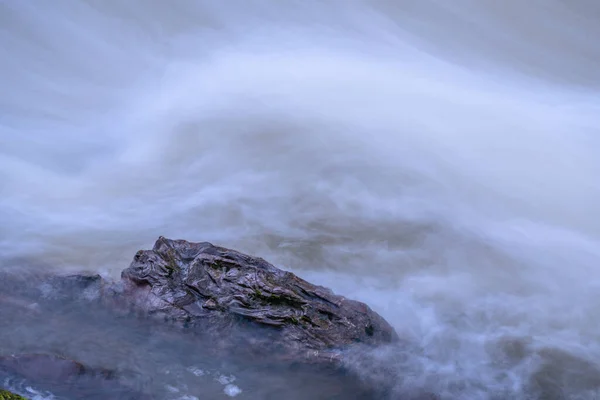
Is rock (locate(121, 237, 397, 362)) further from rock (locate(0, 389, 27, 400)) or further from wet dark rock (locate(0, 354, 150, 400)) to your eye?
rock (locate(0, 389, 27, 400))

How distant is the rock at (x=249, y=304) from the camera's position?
499cm

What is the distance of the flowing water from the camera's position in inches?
245

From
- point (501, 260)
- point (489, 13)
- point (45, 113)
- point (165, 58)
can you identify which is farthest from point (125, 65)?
point (501, 260)

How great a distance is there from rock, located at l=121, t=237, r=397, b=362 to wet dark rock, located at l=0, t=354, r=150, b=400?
31.0 inches

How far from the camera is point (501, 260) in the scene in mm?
7344

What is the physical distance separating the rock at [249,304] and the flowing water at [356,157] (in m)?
0.31

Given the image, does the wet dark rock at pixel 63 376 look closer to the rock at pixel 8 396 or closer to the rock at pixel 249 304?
the rock at pixel 8 396

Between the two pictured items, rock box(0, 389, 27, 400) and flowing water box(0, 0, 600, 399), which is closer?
rock box(0, 389, 27, 400)

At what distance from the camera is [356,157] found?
930cm

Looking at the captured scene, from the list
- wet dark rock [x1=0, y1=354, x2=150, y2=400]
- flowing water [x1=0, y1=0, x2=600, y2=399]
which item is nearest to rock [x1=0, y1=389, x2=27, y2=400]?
wet dark rock [x1=0, y1=354, x2=150, y2=400]

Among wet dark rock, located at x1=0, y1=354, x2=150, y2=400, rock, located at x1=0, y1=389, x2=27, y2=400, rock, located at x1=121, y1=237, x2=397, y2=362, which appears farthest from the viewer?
rock, located at x1=121, y1=237, x2=397, y2=362

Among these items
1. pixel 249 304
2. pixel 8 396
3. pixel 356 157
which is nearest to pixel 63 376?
pixel 8 396

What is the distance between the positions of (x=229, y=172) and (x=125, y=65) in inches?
172

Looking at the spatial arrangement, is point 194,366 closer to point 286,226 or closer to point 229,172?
point 286,226
